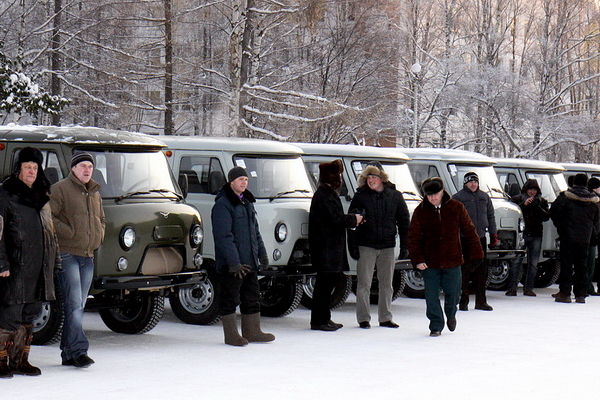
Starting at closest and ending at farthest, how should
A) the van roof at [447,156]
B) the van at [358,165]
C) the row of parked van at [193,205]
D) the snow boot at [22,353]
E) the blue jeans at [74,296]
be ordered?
the snow boot at [22,353]
the blue jeans at [74,296]
the row of parked van at [193,205]
the van at [358,165]
the van roof at [447,156]

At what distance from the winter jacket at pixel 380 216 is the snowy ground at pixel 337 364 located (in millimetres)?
1071

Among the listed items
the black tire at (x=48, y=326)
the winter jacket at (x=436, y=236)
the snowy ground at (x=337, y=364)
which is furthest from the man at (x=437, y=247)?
the black tire at (x=48, y=326)

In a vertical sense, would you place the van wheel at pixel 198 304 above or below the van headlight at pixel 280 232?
below

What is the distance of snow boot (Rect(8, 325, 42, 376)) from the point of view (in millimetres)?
9023

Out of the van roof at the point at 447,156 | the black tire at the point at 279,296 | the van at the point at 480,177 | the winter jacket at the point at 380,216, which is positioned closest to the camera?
the winter jacket at the point at 380,216

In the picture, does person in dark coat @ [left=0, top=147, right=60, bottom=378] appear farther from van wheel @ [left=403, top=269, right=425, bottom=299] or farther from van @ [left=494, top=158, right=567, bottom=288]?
van @ [left=494, top=158, right=567, bottom=288]

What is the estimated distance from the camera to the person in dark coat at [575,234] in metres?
16.9

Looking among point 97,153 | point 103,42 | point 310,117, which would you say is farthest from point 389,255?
point 103,42

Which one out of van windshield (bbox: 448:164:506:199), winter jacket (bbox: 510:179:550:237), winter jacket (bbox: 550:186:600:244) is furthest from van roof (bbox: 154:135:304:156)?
winter jacket (bbox: 510:179:550:237)

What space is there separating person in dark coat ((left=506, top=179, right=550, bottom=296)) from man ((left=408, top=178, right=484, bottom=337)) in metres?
5.46

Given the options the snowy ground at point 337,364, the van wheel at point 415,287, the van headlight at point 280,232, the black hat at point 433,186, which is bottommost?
the snowy ground at point 337,364

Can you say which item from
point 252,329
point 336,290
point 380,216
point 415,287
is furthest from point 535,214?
point 252,329

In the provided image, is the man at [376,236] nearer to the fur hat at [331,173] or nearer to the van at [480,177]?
the fur hat at [331,173]

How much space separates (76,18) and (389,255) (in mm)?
20738
